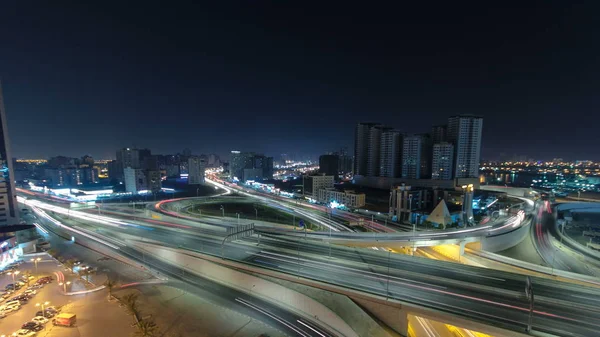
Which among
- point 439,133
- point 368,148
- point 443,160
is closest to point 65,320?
point 443,160

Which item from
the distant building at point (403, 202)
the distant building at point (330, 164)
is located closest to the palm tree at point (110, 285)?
the distant building at point (403, 202)

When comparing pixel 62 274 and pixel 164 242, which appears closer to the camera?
pixel 62 274

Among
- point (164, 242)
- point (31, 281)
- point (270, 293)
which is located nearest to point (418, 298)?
point (270, 293)

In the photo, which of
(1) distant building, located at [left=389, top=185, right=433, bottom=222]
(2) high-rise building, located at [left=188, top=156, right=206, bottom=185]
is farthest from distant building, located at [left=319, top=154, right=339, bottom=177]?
(1) distant building, located at [left=389, top=185, right=433, bottom=222]

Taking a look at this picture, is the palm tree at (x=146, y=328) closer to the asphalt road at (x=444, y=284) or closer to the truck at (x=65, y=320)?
the truck at (x=65, y=320)

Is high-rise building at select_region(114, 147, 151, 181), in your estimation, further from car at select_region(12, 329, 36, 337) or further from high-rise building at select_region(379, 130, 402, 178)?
car at select_region(12, 329, 36, 337)

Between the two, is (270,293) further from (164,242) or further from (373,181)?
(373,181)

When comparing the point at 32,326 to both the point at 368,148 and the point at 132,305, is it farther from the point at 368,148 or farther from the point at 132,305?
the point at 368,148

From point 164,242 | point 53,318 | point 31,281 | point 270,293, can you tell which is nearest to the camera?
point 53,318
